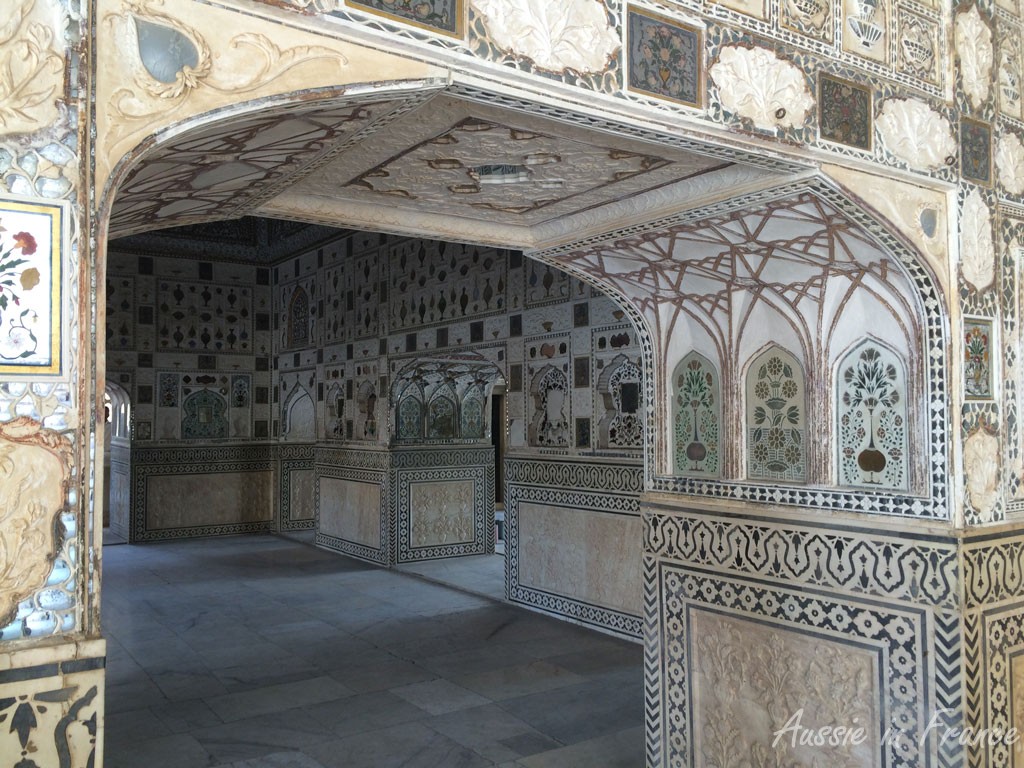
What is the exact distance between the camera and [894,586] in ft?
9.54

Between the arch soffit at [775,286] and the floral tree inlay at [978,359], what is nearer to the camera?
the arch soffit at [775,286]

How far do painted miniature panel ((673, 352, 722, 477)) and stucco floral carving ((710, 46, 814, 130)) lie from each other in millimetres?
1376

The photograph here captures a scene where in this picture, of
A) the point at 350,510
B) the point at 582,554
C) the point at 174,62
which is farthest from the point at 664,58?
the point at 350,510

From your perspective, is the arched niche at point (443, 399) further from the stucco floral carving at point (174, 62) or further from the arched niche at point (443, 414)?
the stucco floral carving at point (174, 62)

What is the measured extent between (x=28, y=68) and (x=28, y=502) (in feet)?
2.38

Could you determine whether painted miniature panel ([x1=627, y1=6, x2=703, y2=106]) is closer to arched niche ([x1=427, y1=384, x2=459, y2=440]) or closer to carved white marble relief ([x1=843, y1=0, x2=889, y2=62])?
carved white marble relief ([x1=843, y1=0, x2=889, y2=62])

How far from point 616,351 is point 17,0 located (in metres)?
4.83

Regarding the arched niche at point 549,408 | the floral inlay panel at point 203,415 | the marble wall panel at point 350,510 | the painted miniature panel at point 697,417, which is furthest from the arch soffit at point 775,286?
the floral inlay panel at point 203,415

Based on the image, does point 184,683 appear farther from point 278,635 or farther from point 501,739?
point 501,739

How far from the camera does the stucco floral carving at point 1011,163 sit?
3.19 metres

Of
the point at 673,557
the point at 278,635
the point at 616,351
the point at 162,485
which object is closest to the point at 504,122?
the point at 673,557

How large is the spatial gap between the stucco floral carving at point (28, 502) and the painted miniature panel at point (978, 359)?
2.72 m

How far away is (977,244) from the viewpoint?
3.01 meters

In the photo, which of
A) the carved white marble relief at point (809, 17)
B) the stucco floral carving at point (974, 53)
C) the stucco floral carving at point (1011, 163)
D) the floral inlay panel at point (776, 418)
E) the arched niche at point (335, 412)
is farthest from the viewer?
the arched niche at point (335, 412)
